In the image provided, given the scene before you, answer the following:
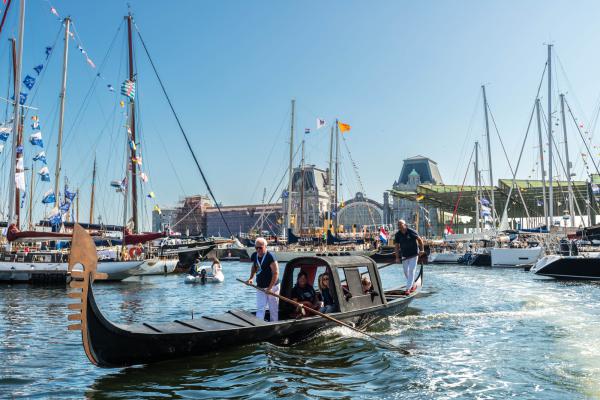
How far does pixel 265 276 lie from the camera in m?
11.4

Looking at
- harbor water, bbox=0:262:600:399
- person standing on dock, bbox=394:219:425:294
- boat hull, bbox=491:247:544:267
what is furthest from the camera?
boat hull, bbox=491:247:544:267

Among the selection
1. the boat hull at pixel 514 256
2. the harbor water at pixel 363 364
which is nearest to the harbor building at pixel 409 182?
the boat hull at pixel 514 256

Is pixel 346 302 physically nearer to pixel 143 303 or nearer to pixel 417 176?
pixel 143 303

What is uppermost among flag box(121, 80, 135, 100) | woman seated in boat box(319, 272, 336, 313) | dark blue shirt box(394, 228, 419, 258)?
flag box(121, 80, 135, 100)

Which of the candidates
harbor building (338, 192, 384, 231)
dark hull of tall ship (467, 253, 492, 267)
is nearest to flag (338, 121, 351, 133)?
dark hull of tall ship (467, 253, 492, 267)

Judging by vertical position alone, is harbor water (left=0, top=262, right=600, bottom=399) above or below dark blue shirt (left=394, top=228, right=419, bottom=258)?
below

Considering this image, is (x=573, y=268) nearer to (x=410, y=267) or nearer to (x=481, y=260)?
(x=410, y=267)

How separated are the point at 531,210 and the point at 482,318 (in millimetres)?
95022

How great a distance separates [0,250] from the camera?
1330 inches

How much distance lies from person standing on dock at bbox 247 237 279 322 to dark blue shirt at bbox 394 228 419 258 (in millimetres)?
6815

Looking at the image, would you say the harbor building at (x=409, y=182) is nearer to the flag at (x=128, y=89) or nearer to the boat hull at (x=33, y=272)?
the flag at (x=128, y=89)

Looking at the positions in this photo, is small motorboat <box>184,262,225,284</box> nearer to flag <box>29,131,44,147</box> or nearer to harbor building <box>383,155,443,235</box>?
flag <box>29,131,44,147</box>

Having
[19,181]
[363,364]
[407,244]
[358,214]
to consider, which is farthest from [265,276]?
[358,214]

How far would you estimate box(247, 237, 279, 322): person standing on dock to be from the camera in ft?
37.1
